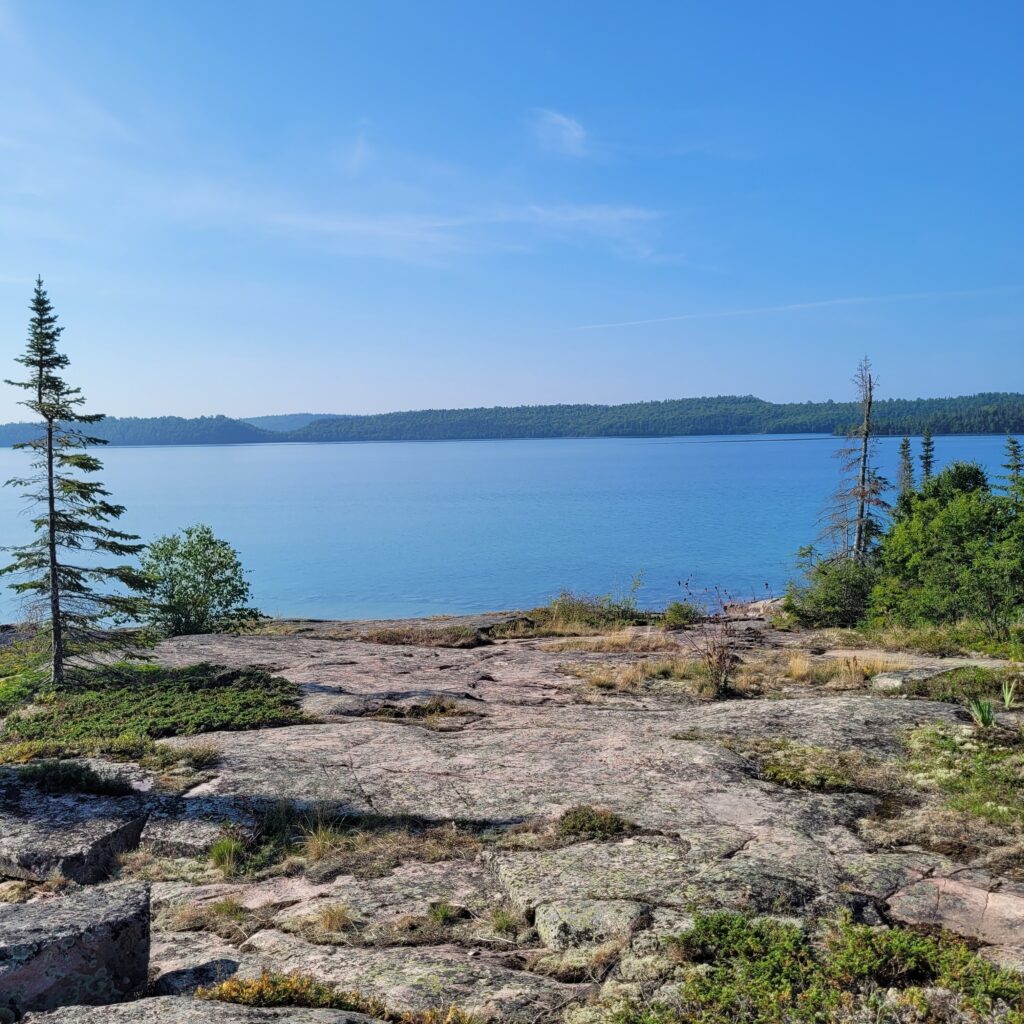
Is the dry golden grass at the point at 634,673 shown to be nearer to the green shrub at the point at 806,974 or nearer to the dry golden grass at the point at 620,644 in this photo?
the dry golden grass at the point at 620,644

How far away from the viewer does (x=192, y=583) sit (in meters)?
28.7

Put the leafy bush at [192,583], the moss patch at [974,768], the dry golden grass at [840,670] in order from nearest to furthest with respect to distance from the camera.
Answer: the moss patch at [974,768]
the dry golden grass at [840,670]
the leafy bush at [192,583]

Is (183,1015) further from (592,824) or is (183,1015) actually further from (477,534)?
(477,534)

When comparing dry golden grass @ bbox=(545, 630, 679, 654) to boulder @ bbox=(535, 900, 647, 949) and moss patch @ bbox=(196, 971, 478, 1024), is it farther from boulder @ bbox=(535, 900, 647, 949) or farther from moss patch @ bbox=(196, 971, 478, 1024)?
moss patch @ bbox=(196, 971, 478, 1024)

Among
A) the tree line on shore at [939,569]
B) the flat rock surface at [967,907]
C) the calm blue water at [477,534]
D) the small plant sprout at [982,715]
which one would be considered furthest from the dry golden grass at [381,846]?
the tree line on shore at [939,569]

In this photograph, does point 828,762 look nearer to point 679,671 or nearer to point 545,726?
point 545,726

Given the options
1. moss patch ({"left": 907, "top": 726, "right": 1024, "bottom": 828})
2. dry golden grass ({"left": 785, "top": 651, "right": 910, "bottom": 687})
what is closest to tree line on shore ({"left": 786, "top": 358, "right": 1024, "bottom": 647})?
dry golden grass ({"left": 785, "top": 651, "right": 910, "bottom": 687})

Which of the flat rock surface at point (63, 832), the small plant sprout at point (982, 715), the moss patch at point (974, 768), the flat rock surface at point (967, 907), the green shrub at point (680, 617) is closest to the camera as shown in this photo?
the flat rock surface at point (967, 907)

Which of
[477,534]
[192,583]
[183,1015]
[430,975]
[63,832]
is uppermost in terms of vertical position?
[183,1015]

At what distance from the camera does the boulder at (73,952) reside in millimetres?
5059

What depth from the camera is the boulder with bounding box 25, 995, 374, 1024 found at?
469 centimetres

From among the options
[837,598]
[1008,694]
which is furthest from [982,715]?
[837,598]

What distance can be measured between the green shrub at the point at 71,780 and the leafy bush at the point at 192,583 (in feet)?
60.1

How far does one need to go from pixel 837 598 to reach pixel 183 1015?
105ft
